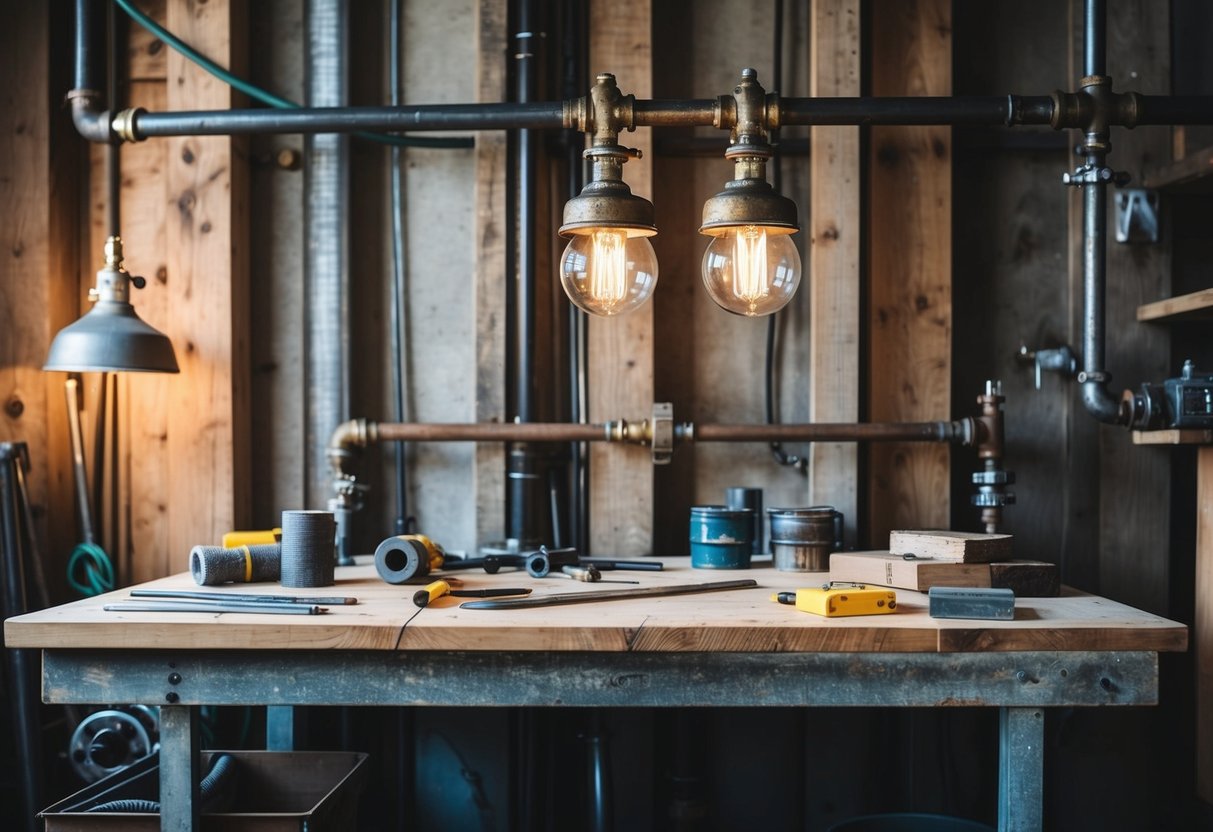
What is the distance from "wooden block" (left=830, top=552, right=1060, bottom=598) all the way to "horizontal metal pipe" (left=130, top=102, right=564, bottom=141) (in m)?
1.29

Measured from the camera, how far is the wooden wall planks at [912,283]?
8.79 ft

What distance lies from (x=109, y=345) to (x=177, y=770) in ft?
3.58

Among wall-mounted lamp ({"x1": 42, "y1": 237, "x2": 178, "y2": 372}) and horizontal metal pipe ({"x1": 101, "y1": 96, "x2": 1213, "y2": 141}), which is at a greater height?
horizontal metal pipe ({"x1": 101, "y1": 96, "x2": 1213, "y2": 141})

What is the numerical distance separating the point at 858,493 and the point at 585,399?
2.69 feet

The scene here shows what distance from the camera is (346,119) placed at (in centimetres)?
246

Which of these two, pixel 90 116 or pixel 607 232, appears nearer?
pixel 607 232

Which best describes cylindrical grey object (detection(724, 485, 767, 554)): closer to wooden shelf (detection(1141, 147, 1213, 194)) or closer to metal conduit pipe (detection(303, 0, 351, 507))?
metal conduit pipe (detection(303, 0, 351, 507))

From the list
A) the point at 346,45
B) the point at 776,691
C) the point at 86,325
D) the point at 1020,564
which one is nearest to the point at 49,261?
the point at 86,325

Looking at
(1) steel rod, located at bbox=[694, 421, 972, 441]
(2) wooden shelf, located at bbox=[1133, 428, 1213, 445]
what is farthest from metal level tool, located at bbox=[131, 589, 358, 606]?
(2) wooden shelf, located at bbox=[1133, 428, 1213, 445]

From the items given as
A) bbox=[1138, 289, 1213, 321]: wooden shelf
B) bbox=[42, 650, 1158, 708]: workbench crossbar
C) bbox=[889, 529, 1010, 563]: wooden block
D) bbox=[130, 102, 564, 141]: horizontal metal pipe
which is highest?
bbox=[130, 102, 564, 141]: horizontal metal pipe

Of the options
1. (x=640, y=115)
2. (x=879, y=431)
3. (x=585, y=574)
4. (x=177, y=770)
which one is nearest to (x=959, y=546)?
(x=879, y=431)

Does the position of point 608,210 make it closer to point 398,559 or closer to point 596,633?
point 596,633

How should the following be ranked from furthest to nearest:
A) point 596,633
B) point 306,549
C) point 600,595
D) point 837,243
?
point 837,243 < point 306,549 < point 600,595 < point 596,633

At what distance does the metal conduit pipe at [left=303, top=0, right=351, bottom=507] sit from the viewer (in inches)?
108
